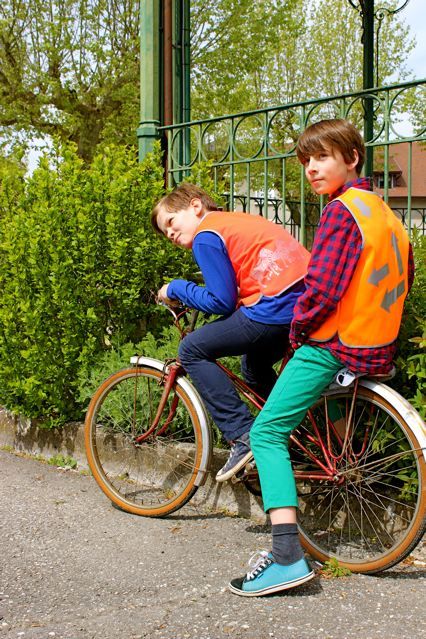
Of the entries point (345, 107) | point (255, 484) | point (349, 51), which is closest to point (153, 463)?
point (255, 484)

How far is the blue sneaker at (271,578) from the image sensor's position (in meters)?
3.18

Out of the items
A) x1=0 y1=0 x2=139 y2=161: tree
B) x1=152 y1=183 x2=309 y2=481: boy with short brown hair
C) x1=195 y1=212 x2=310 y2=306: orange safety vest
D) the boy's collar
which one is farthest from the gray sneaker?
x1=0 y1=0 x2=139 y2=161: tree

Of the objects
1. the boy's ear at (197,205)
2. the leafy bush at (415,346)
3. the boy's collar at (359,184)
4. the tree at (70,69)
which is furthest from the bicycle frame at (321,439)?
the tree at (70,69)

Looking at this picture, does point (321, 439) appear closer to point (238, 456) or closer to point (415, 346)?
point (238, 456)

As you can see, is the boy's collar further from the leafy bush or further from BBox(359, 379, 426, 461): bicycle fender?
BBox(359, 379, 426, 461): bicycle fender

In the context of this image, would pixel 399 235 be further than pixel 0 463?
No

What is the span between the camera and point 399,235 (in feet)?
10.7

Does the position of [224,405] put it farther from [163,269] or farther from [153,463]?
[163,269]

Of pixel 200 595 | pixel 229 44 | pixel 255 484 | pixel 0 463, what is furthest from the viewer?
pixel 229 44

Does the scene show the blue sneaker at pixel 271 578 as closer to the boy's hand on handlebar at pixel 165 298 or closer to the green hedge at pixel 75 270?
the boy's hand on handlebar at pixel 165 298

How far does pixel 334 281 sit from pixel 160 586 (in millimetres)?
1477

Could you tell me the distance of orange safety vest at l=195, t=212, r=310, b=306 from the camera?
3.54m

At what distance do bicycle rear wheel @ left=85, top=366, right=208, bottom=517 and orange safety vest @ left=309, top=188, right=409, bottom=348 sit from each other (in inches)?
46.0

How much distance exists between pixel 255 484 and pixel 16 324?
7.54ft
